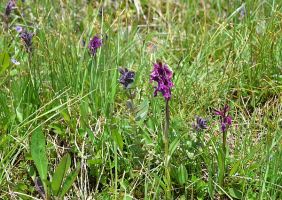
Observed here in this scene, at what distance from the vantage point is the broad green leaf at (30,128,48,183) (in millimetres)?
1826

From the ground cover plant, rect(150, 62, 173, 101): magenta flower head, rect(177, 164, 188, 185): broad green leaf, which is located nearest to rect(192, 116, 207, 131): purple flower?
the ground cover plant

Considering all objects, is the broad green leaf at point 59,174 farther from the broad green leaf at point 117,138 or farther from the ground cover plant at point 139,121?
the broad green leaf at point 117,138

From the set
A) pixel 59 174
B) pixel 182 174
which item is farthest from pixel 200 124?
pixel 59 174

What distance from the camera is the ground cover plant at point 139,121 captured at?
5.97 ft

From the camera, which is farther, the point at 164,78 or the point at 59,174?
the point at 59,174

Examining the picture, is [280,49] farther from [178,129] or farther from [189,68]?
[178,129]

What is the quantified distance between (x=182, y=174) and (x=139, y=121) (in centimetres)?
29

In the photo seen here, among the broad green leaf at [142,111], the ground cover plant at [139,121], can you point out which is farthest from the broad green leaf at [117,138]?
the broad green leaf at [142,111]

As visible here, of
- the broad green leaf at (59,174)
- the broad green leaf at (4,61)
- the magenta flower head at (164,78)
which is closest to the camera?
the magenta flower head at (164,78)

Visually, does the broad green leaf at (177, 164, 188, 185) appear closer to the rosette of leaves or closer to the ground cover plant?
the ground cover plant

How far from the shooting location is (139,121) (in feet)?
6.64

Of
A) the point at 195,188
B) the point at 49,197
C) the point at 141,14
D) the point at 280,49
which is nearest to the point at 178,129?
the point at 195,188

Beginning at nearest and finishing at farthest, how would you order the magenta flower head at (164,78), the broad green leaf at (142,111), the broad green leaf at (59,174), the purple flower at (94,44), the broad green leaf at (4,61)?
the magenta flower head at (164,78), the broad green leaf at (59,174), the broad green leaf at (142,111), the purple flower at (94,44), the broad green leaf at (4,61)

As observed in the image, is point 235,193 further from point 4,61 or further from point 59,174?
point 4,61
